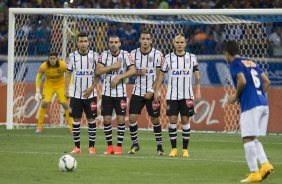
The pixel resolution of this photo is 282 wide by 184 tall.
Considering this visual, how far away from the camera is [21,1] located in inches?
1369

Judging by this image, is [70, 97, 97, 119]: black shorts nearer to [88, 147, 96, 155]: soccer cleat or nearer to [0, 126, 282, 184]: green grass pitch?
[88, 147, 96, 155]: soccer cleat

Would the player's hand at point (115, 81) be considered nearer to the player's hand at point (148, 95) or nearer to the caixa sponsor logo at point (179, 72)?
the player's hand at point (148, 95)

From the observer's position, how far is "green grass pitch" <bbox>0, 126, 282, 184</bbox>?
1392 cm

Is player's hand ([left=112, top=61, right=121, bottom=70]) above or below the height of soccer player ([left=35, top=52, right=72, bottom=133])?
above

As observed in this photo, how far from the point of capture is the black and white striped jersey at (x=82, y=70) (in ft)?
60.2

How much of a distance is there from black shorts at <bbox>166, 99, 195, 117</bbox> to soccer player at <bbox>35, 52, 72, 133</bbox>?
22.4 ft

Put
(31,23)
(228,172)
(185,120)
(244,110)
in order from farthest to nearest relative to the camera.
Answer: (31,23) < (185,120) < (228,172) < (244,110)

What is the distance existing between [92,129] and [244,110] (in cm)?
518

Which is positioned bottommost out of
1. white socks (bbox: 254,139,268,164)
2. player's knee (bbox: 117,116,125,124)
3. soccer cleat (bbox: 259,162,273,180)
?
soccer cleat (bbox: 259,162,273,180)

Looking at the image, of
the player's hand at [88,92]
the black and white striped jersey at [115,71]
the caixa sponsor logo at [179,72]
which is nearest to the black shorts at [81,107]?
the player's hand at [88,92]

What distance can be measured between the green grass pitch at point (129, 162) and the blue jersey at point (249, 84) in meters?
1.13

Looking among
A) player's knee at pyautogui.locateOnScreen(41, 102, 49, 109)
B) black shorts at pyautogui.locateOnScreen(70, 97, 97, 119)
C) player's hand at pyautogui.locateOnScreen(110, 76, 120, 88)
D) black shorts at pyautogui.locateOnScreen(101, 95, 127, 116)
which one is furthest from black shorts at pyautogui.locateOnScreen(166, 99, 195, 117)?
player's knee at pyautogui.locateOnScreen(41, 102, 49, 109)

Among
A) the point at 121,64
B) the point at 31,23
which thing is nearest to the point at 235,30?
the point at 31,23

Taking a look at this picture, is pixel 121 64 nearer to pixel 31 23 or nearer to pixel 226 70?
pixel 226 70
